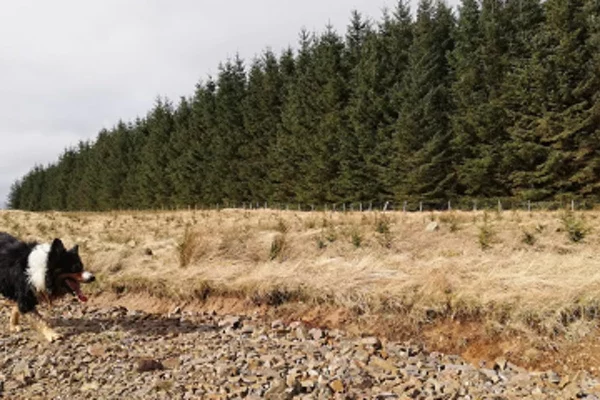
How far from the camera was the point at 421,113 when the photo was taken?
2738 cm

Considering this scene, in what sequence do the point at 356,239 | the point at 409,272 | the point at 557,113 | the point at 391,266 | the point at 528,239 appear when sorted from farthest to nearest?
the point at 557,113
the point at 356,239
the point at 528,239
the point at 391,266
the point at 409,272

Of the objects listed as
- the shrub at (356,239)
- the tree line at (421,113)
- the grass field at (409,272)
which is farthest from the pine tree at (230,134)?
the shrub at (356,239)

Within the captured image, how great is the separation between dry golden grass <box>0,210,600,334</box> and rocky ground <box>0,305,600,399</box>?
3.00ft

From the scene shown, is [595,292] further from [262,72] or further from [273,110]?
[262,72]

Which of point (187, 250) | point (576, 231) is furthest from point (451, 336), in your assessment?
point (187, 250)

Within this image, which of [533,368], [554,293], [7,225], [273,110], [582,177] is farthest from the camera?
[273,110]

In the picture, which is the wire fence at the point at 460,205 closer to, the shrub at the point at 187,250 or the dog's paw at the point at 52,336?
the shrub at the point at 187,250

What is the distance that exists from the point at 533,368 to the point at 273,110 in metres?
36.9

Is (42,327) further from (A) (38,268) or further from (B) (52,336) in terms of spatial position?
(A) (38,268)

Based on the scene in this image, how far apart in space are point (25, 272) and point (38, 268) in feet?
1.02

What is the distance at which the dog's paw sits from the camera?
691cm

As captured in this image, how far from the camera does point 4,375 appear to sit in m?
5.76

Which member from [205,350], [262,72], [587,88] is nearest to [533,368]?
[205,350]

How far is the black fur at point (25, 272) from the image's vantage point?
714 cm
